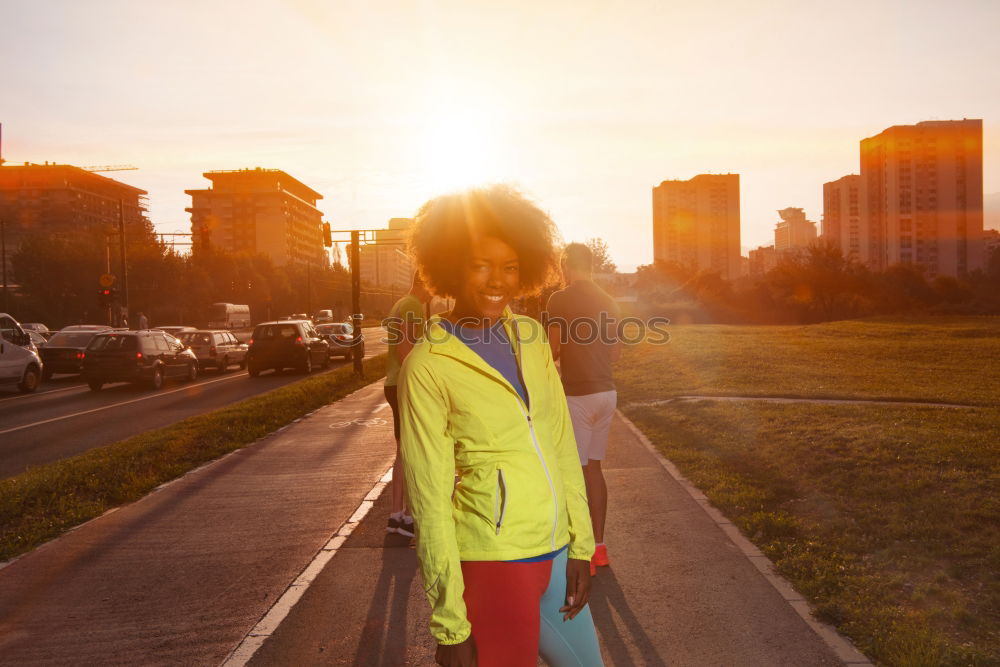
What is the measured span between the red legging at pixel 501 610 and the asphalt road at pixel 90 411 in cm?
1030

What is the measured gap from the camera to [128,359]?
72.6 feet

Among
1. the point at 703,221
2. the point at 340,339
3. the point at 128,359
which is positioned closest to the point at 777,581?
the point at 128,359

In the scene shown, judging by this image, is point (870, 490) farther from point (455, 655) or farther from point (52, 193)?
point (52, 193)

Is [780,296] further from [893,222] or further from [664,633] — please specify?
[664,633]

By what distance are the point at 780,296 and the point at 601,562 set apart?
68.2m

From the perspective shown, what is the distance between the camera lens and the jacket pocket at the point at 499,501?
219cm

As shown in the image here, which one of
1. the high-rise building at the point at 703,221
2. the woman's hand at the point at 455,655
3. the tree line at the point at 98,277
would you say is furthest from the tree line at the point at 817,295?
the high-rise building at the point at 703,221

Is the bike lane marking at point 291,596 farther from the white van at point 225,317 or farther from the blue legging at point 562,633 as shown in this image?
the white van at point 225,317

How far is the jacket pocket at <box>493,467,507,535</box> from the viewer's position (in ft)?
7.18

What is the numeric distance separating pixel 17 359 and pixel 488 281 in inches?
896

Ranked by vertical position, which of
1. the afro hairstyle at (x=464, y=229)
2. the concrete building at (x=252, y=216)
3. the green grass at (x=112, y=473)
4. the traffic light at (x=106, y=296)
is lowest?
the green grass at (x=112, y=473)

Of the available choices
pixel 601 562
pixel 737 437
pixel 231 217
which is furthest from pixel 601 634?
pixel 231 217

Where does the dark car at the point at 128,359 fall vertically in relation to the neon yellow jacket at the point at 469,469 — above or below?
below

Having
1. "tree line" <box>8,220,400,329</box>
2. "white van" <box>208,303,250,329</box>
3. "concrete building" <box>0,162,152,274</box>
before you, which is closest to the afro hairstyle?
"tree line" <box>8,220,400,329</box>
